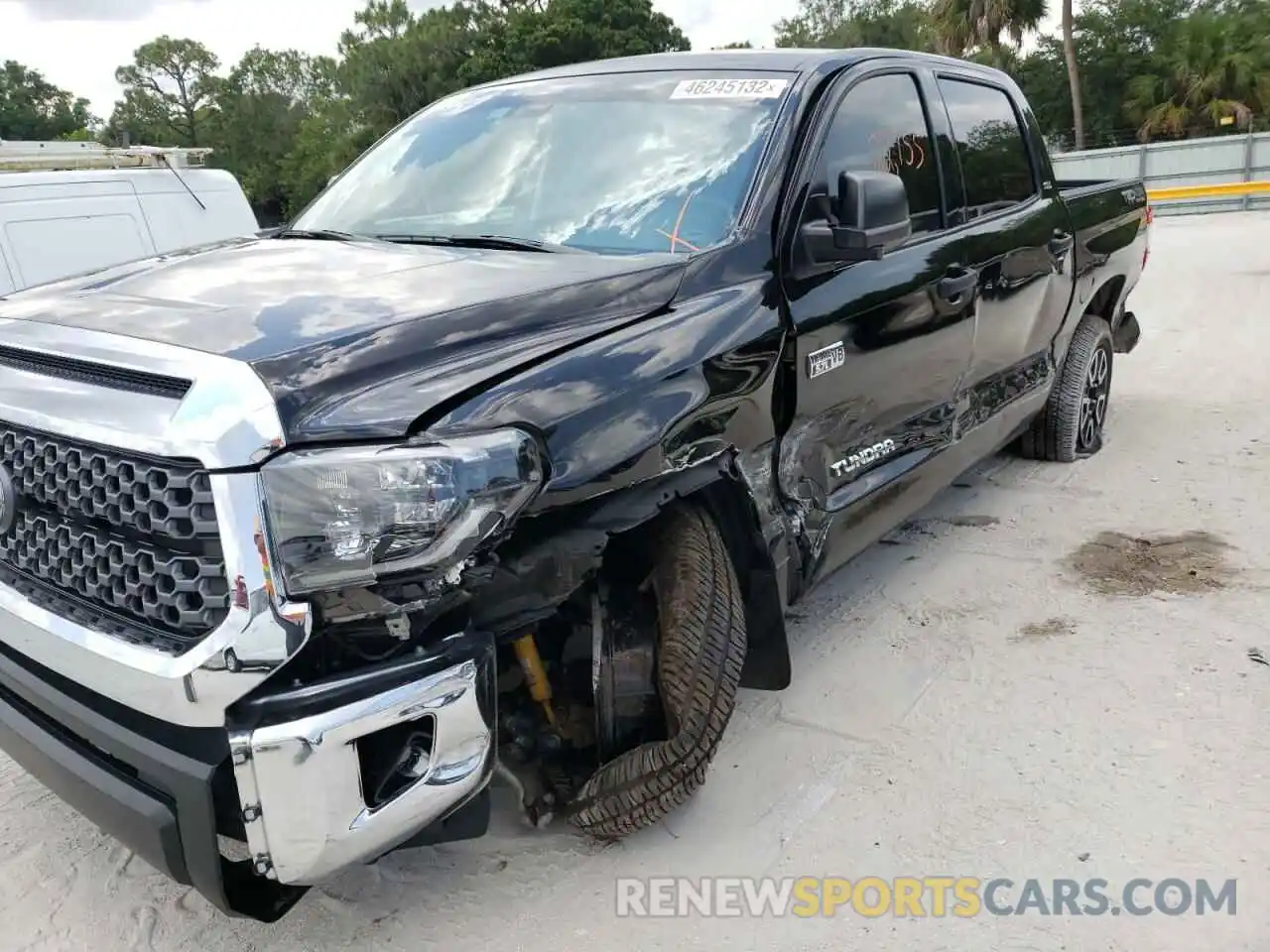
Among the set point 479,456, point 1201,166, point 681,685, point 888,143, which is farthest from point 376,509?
point 1201,166

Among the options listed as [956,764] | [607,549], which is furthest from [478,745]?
[956,764]

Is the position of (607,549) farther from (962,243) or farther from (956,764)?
(962,243)

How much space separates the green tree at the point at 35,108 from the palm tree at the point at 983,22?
184 ft

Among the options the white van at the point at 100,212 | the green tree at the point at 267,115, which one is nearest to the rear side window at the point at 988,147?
the white van at the point at 100,212

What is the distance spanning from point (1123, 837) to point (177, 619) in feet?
7.07

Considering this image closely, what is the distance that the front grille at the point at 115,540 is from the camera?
1810mm

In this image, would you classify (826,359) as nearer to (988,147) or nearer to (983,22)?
(988,147)

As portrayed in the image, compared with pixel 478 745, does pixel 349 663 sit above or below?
above

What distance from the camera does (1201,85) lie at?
1148 inches

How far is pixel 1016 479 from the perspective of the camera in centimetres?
521

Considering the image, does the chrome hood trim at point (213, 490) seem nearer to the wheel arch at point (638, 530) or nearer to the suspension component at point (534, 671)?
the wheel arch at point (638, 530)

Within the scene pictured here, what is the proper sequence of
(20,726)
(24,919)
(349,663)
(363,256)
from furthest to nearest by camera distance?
(363,256) < (24,919) < (20,726) < (349,663)

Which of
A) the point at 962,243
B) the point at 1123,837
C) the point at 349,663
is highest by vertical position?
the point at 962,243

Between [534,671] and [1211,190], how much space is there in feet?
75.3
